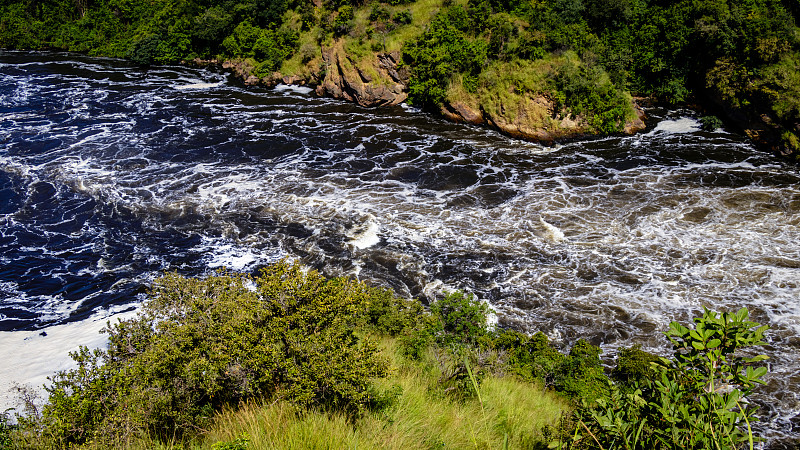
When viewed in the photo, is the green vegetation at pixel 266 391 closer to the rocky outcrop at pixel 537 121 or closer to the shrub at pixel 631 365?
the shrub at pixel 631 365

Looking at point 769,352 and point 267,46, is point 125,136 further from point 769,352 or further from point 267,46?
point 769,352

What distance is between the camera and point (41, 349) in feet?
46.9

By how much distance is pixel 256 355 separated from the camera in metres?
7.00

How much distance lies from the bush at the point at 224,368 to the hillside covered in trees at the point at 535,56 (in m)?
23.6

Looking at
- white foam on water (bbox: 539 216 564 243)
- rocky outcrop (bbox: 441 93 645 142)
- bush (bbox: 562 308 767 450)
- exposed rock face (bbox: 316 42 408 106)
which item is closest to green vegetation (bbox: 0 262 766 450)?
bush (bbox: 562 308 767 450)

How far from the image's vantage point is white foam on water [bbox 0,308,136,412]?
12969mm

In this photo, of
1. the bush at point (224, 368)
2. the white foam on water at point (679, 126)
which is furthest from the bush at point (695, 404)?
the white foam on water at point (679, 126)

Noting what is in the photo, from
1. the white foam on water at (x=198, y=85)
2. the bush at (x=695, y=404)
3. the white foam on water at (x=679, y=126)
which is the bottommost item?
the white foam on water at (x=679, y=126)

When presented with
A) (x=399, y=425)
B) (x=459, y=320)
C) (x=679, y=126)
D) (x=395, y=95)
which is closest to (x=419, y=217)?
(x=459, y=320)

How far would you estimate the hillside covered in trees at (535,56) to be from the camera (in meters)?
27.5

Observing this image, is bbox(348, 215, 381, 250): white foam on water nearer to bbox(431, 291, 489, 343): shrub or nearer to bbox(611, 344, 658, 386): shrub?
bbox(431, 291, 489, 343): shrub

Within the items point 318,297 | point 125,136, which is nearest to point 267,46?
point 125,136

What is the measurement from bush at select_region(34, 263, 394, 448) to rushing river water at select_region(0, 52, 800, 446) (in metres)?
8.85

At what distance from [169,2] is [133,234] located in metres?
42.3
